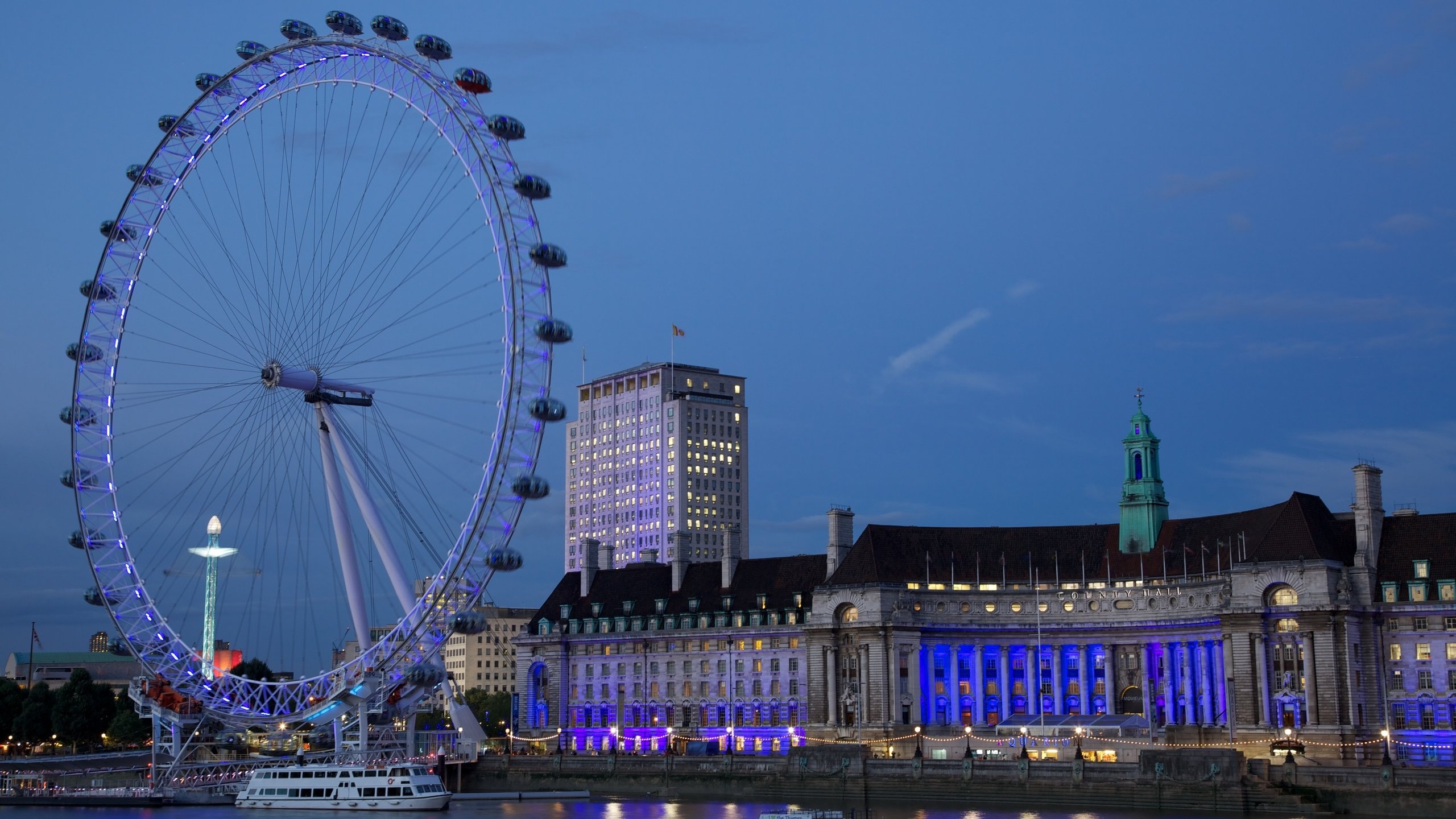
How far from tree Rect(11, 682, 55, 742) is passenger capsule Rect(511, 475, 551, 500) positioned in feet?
286

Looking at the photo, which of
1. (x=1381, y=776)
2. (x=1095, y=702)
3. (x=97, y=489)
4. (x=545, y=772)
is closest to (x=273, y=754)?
(x=545, y=772)

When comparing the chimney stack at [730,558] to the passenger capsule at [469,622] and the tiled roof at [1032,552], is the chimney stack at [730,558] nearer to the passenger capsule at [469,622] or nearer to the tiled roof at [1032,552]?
the tiled roof at [1032,552]

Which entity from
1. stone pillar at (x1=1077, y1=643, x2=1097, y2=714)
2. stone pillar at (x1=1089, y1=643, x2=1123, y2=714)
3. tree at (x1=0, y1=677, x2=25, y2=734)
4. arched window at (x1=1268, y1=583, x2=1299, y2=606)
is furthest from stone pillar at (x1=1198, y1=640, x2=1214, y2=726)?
tree at (x1=0, y1=677, x2=25, y2=734)

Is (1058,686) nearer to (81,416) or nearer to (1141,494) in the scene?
(1141,494)

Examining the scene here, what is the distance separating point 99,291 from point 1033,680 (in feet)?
248

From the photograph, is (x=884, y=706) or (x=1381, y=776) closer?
(x=1381, y=776)

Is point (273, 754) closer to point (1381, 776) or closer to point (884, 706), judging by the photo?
point (884, 706)

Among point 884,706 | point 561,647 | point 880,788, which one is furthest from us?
point 561,647

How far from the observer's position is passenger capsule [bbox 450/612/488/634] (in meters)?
86.3

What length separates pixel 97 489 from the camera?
313ft

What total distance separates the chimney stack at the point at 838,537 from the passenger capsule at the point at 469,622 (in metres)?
54.3

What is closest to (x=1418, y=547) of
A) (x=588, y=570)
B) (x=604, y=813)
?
(x=604, y=813)

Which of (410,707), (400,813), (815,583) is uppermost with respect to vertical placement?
(815,583)

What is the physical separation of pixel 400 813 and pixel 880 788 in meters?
29.2
